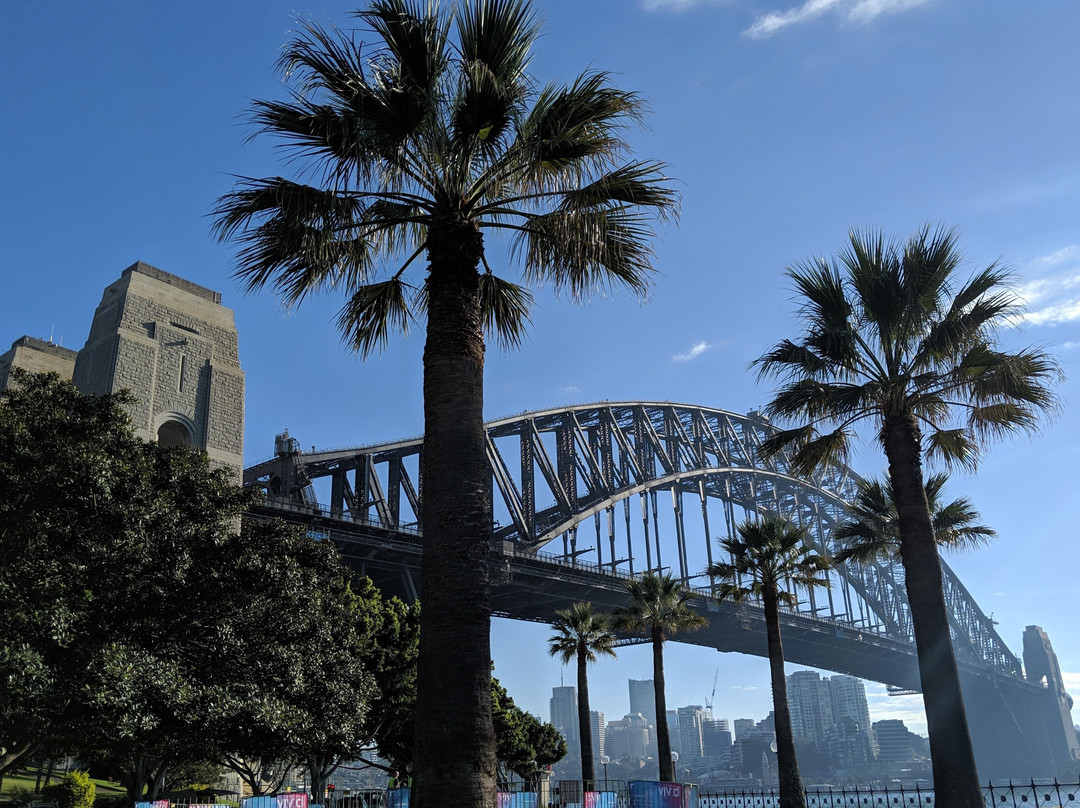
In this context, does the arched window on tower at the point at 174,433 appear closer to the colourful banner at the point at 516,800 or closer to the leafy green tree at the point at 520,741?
the leafy green tree at the point at 520,741

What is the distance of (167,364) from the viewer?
138 feet

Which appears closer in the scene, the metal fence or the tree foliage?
the tree foliage

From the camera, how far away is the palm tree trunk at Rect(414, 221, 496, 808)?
8992 millimetres

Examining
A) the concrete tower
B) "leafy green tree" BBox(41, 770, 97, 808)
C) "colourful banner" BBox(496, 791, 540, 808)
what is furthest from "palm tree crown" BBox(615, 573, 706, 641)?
"leafy green tree" BBox(41, 770, 97, 808)

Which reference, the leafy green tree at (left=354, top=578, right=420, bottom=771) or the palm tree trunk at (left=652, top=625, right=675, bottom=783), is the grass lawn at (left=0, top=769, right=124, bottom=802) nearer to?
the leafy green tree at (left=354, top=578, right=420, bottom=771)

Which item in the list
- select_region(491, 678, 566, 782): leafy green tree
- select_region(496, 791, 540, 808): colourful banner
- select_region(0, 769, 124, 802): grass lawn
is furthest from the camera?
select_region(491, 678, 566, 782): leafy green tree

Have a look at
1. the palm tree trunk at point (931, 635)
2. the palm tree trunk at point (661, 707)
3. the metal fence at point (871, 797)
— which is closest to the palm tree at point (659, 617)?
the palm tree trunk at point (661, 707)

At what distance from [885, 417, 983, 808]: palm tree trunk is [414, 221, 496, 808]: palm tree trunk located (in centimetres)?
948

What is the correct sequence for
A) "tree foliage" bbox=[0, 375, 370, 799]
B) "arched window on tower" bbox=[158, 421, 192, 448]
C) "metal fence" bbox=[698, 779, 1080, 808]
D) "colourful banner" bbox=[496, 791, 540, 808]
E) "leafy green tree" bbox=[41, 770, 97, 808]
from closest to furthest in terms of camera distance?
"tree foliage" bbox=[0, 375, 370, 799] < "metal fence" bbox=[698, 779, 1080, 808] < "colourful banner" bbox=[496, 791, 540, 808] < "leafy green tree" bbox=[41, 770, 97, 808] < "arched window on tower" bbox=[158, 421, 192, 448]

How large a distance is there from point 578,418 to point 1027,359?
96.2 metres

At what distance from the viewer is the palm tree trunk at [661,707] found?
4231 cm

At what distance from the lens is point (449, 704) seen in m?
9.13

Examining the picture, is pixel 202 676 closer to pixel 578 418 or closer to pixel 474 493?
pixel 474 493

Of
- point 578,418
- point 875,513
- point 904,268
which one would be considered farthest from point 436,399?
point 578,418
